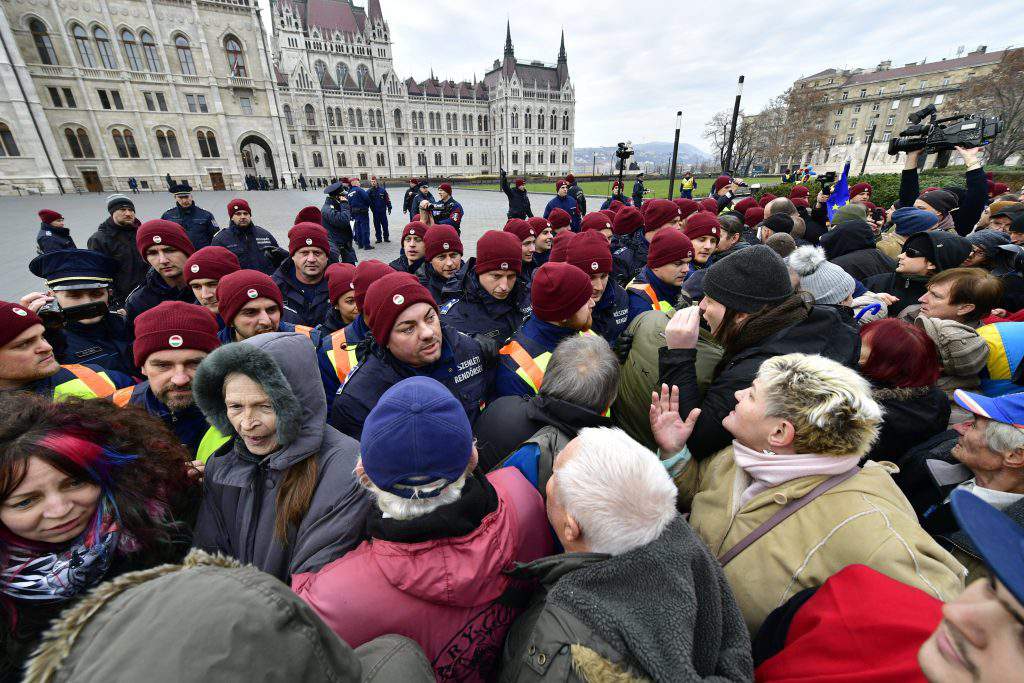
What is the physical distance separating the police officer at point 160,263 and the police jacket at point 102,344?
2.27 ft

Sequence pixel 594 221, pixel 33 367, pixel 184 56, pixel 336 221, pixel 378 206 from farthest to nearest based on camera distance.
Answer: pixel 184 56 < pixel 378 206 < pixel 336 221 < pixel 594 221 < pixel 33 367

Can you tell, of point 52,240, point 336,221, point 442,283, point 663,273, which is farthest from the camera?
point 336,221

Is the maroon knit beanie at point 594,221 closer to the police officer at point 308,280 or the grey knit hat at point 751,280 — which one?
the police officer at point 308,280

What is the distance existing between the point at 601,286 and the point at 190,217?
7904mm

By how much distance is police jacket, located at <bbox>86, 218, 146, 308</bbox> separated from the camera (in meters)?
5.84

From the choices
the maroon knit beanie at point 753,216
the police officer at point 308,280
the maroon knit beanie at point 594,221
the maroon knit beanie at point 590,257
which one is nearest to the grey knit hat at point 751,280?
the maroon knit beanie at point 590,257

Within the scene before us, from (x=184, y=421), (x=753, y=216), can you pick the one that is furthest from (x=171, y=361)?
(x=753, y=216)

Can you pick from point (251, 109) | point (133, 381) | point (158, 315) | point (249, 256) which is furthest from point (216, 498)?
point (251, 109)

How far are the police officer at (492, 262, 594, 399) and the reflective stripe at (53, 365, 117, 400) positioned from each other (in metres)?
2.61

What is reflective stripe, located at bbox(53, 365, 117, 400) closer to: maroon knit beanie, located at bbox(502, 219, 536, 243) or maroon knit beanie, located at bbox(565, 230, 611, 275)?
maroon knit beanie, located at bbox(565, 230, 611, 275)

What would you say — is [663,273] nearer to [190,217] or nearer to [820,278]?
[820,278]

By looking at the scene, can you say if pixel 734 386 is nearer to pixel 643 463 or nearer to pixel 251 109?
pixel 643 463

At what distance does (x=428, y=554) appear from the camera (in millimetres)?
1293

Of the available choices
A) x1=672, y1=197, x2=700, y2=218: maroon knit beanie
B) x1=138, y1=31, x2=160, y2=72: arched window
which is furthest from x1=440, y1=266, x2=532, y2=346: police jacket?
x1=138, y1=31, x2=160, y2=72: arched window
